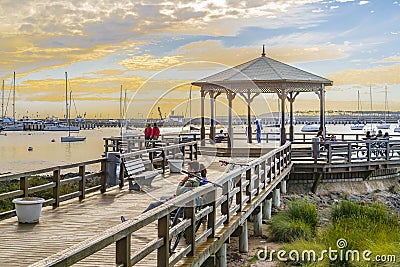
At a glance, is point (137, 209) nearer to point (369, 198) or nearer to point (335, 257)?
point (335, 257)

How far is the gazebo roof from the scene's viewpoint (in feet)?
61.3

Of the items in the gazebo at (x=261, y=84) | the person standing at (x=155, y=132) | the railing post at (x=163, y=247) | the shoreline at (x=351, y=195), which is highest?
the gazebo at (x=261, y=84)

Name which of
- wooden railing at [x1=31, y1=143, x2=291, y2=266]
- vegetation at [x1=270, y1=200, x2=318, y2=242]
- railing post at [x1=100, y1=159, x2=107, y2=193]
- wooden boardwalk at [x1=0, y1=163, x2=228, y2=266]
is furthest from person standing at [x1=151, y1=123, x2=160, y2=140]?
wooden railing at [x1=31, y1=143, x2=291, y2=266]

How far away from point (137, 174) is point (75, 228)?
4506 mm

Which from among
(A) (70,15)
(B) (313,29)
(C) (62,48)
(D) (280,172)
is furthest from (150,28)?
(C) (62,48)

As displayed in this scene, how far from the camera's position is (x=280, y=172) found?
48.9 feet

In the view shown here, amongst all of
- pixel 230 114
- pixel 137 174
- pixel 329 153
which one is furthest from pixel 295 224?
pixel 230 114

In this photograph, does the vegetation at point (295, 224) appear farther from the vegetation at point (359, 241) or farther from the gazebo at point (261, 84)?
the gazebo at point (261, 84)

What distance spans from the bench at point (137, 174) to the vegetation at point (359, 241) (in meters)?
3.59

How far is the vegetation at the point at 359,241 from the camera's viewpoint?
7.91 m

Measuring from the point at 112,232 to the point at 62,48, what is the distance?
24795mm

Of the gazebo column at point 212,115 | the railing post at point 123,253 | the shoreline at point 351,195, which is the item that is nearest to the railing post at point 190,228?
the railing post at point 123,253

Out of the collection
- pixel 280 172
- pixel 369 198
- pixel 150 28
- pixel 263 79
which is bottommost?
pixel 369 198

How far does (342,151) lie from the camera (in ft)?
58.2
